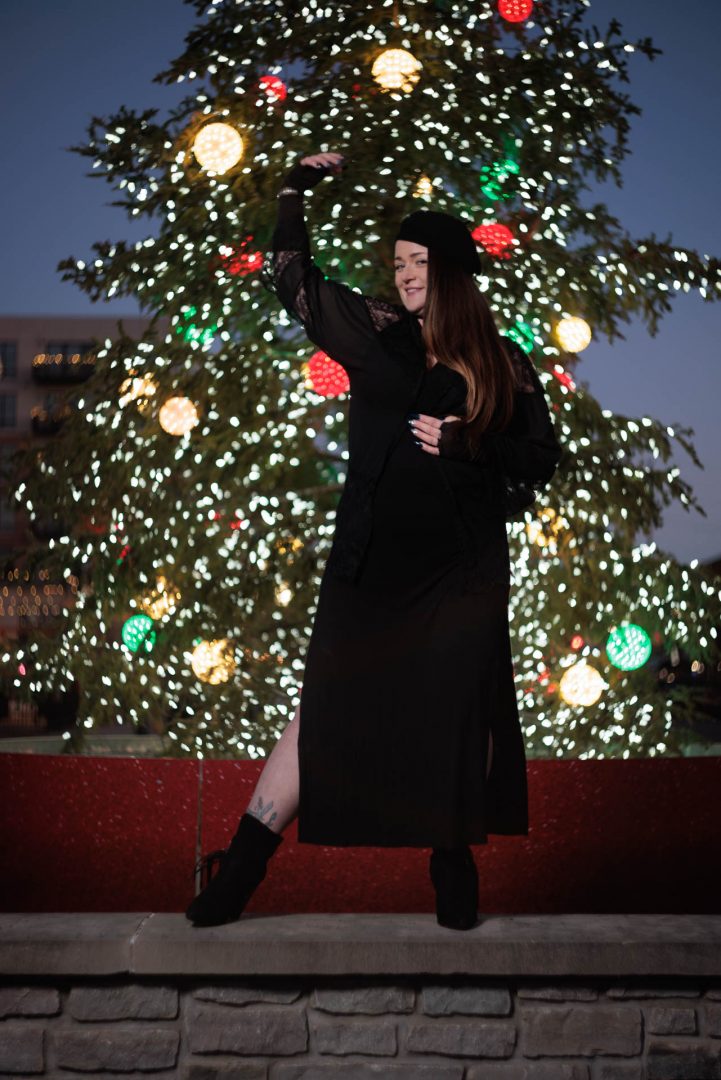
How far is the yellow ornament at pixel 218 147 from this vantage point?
14.8 ft

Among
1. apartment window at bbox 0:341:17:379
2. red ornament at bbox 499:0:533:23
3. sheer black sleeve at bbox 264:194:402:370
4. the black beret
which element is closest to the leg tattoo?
sheer black sleeve at bbox 264:194:402:370

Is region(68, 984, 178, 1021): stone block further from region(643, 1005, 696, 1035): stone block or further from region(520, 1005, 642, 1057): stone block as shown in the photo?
region(643, 1005, 696, 1035): stone block

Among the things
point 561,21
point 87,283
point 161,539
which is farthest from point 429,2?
point 161,539

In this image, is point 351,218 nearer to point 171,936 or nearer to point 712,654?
point 712,654

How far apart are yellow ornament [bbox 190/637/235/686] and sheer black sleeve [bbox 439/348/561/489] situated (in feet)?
9.48

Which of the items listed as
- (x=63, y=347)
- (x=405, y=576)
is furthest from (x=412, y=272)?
(x=63, y=347)

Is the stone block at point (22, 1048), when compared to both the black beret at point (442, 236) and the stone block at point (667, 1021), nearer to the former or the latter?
the stone block at point (667, 1021)

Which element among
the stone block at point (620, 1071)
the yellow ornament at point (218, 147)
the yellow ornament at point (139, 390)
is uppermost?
the yellow ornament at point (218, 147)

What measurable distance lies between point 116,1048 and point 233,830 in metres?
0.75

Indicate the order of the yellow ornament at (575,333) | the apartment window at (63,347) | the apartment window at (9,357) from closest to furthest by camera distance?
the yellow ornament at (575,333), the apartment window at (63,347), the apartment window at (9,357)

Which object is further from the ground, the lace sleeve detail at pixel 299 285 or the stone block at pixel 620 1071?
the lace sleeve detail at pixel 299 285

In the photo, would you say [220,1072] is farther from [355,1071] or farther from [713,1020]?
[713,1020]

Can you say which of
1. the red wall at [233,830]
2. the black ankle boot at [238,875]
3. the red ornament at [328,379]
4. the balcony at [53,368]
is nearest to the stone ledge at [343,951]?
the black ankle boot at [238,875]

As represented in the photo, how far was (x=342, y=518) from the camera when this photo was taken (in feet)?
8.20
